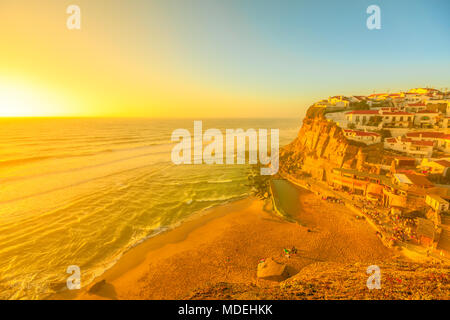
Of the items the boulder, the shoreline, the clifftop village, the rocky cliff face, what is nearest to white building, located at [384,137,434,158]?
the clifftop village

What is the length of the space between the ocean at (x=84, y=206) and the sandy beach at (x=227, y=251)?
5.95 feet

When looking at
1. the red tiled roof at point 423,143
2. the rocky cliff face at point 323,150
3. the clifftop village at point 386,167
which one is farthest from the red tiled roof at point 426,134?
the rocky cliff face at point 323,150

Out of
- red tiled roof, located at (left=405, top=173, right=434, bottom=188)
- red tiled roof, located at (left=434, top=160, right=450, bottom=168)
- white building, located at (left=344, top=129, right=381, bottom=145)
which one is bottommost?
red tiled roof, located at (left=405, top=173, right=434, bottom=188)

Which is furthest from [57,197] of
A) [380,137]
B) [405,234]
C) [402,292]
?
[380,137]

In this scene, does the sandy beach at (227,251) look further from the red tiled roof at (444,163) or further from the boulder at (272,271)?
the red tiled roof at (444,163)

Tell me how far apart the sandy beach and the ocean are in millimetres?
1812

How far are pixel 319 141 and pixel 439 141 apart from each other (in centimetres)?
1607

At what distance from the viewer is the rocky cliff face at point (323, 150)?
96.5 ft

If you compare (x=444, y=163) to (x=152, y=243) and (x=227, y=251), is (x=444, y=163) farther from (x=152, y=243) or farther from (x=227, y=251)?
(x=152, y=243)

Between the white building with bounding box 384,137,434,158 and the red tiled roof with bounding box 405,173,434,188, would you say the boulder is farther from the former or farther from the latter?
the white building with bounding box 384,137,434,158

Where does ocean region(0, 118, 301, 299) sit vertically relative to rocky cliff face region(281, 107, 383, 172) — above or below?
below

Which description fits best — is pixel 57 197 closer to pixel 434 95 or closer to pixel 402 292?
pixel 402 292

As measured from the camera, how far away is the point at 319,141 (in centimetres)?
3825

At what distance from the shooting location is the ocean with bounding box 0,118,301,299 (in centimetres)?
1541
